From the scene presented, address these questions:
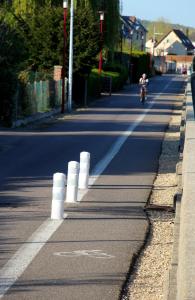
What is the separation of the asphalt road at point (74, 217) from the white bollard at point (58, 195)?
8.1 inches

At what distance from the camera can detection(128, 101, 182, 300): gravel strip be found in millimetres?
7504

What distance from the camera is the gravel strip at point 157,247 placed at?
24.6 ft

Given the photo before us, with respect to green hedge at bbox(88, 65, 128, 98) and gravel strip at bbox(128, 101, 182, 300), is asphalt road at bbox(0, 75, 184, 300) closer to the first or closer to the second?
gravel strip at bbox(128, 101, 182, 300)

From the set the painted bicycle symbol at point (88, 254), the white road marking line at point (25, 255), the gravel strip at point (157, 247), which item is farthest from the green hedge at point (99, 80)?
the painted bicycle symbol at point (88, 254)

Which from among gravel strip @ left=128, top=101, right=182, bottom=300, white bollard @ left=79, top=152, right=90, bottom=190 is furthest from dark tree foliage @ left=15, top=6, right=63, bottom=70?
white bollard @ left=79, top=152, right=90, bottom=190

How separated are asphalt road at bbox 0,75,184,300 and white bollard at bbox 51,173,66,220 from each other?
206 mm

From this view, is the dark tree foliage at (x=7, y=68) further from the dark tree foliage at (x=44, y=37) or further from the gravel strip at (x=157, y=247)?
the dark tree foliage at (x=44, y=37)

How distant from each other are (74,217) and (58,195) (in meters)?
0.58

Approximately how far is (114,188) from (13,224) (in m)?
4.15

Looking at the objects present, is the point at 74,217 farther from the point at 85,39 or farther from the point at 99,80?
the point at 99,80

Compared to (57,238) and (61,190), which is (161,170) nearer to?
(61,190)

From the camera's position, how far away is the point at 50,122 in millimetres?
33562

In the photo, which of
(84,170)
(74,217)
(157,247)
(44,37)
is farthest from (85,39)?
(157,247)

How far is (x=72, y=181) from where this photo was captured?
12164 mm
